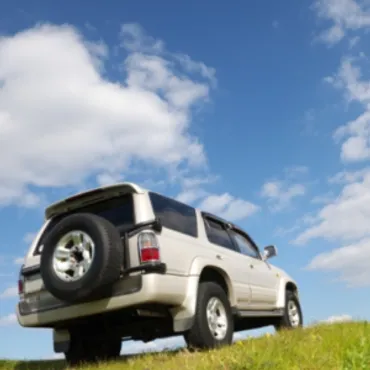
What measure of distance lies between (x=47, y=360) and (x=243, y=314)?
4047 millimetres

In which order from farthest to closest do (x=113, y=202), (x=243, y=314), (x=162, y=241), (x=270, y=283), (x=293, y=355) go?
(x=270, y=283) → (x=243, y=314) → (x=113, y=202) → (x=162, y=241) → (x=293, y=355)

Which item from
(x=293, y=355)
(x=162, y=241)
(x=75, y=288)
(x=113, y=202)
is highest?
(x=113, y=202)

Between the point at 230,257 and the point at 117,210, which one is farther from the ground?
the point at 117,210

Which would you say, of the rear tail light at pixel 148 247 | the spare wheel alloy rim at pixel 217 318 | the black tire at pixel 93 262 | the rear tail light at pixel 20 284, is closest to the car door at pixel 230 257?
the spare wheel alloy rim at pixel 217 318

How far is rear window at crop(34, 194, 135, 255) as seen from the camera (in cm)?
655

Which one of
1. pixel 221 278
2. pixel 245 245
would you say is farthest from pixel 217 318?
pixel 245 245

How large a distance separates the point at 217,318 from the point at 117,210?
6.03 ft

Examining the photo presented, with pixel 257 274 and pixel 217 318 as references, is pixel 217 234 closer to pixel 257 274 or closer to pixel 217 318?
pixel 257 274

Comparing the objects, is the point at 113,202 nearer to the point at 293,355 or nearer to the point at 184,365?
the point at 184,365

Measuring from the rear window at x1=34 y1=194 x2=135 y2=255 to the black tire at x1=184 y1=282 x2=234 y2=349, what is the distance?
48.1 inches

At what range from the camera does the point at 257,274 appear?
8.91 m

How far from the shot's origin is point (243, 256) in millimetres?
8680

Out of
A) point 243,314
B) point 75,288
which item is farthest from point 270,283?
point 75,288

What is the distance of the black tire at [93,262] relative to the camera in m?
5.95
